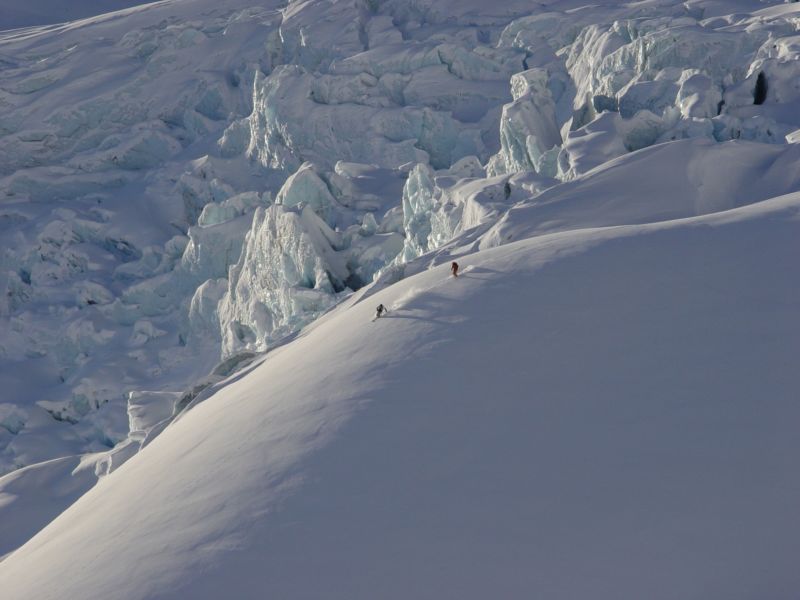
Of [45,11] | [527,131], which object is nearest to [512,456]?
[527,131]

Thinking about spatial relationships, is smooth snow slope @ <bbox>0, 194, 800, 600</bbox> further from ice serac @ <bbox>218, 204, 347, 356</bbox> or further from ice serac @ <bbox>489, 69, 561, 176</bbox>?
ice serac @ <bbox>489, 69, 561, 176</bbox>

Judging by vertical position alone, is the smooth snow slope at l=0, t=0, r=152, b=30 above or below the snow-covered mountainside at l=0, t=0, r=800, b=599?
above

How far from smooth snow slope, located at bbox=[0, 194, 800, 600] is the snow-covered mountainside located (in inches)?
1.4

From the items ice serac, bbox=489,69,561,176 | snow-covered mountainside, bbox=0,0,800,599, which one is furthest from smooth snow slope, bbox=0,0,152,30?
ice serac, bbox=489,69,561,176

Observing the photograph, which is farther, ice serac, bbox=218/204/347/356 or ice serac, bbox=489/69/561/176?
ice serac, bbox=489/69/561/176

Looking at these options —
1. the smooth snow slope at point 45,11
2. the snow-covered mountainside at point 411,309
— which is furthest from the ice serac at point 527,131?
the smooth snow slope at point 45,11

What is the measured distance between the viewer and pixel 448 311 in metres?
11.3

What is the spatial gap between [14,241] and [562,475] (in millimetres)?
32649

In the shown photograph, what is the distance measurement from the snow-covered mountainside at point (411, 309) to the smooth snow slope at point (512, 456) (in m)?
0.03

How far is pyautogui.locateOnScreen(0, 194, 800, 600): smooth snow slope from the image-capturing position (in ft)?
23.1

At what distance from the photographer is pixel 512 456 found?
8.22 metres

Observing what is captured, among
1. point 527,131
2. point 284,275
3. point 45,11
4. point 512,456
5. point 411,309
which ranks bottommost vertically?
point 284,275

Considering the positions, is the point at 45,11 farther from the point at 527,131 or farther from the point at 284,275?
the point at 527,131

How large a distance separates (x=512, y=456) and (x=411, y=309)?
3.92 meters
